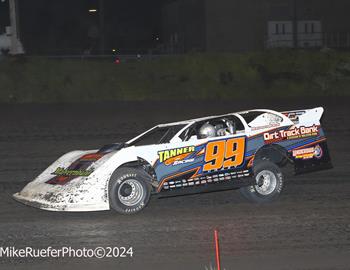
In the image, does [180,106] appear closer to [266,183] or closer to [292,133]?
[292,133]

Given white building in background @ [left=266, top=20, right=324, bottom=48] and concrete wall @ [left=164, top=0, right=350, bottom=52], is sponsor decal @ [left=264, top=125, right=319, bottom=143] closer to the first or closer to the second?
white building in background @ [left=266, top=20, right=324, bottom=48]

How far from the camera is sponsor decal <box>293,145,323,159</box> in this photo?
1103 cm

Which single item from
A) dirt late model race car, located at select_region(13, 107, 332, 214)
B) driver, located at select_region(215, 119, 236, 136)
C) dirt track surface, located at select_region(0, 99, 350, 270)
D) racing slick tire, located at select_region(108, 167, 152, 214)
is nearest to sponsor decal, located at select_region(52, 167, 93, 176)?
dirt late model race car, located at select_region(13, 107, 332, 214)

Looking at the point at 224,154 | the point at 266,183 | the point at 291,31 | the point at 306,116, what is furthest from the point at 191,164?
the point at 291,31

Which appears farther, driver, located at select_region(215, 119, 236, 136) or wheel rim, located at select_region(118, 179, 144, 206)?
driver, located at select_region(215, 119, 236, 136)

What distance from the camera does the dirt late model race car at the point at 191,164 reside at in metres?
9.81

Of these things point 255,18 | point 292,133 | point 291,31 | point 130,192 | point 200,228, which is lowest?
point 200,228

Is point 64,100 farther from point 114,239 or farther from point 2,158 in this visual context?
point 114,239

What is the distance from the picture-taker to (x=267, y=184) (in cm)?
1087

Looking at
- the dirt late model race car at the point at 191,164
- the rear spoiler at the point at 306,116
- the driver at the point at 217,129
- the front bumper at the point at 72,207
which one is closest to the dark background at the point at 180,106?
the front bumper at the point at 72,207

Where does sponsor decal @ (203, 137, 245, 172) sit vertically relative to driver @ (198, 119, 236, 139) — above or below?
below

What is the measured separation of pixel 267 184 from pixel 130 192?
2145 millimetres

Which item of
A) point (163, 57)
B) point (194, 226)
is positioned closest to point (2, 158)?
point (194, 226)

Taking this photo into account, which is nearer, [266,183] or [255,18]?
[266,183]
